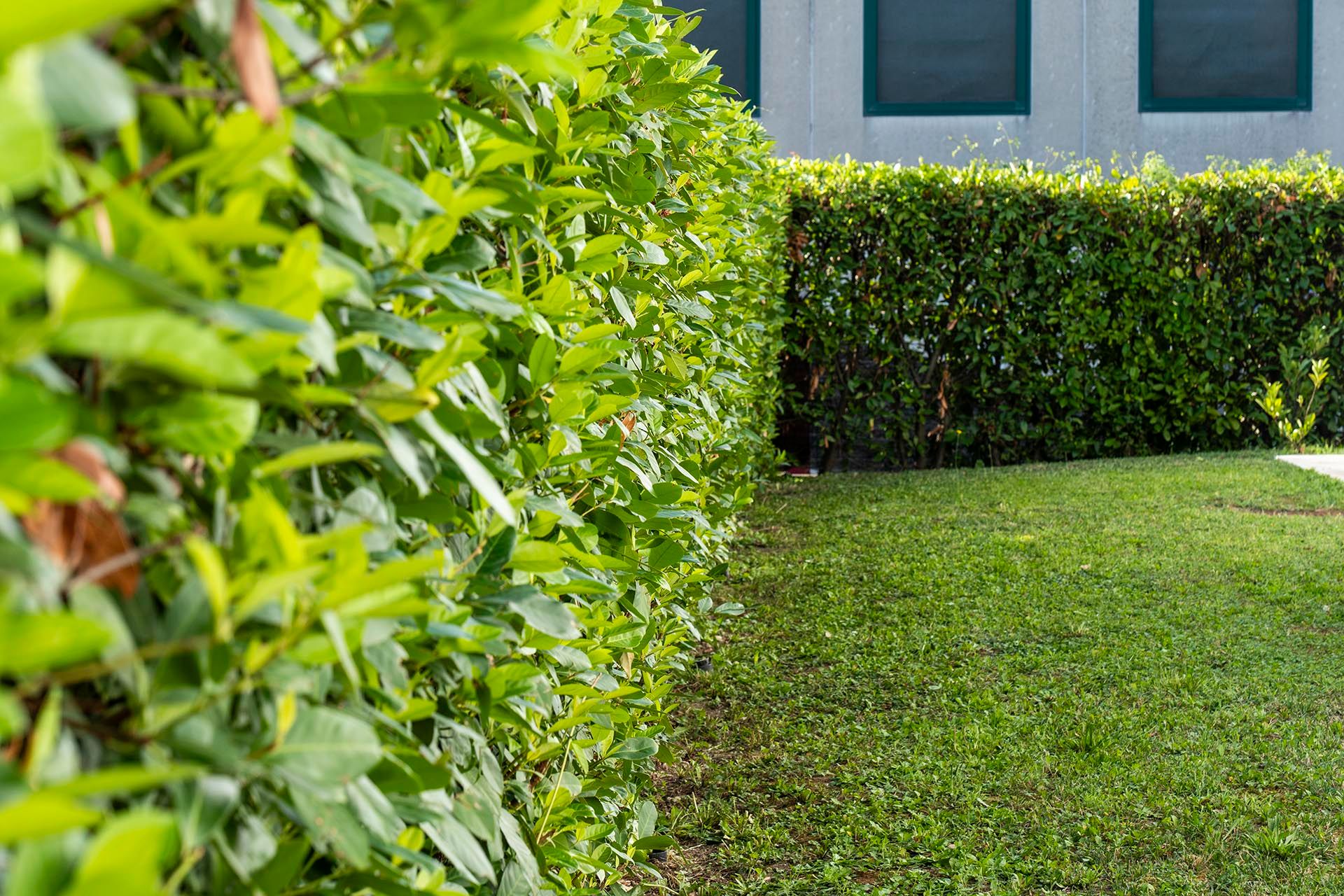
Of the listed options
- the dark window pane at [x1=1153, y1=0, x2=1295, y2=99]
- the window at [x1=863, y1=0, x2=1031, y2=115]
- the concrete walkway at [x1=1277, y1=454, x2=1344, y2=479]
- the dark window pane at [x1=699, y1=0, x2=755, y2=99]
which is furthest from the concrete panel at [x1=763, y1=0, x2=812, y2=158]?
the concrete walkway at [x1=1277, y1=454, x2=1344, y2=479]

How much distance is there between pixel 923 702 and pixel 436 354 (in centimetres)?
398

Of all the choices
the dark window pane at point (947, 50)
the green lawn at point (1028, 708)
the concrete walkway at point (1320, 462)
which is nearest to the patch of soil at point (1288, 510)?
the green lawn at point (1028, 708)

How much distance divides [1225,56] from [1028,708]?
1179cm

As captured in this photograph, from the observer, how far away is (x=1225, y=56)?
13492 millimetres

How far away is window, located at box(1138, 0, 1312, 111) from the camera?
13422 millimetres

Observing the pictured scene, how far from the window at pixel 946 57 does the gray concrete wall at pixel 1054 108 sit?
0.38 ft

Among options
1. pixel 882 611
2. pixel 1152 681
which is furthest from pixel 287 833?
pixel 882 611

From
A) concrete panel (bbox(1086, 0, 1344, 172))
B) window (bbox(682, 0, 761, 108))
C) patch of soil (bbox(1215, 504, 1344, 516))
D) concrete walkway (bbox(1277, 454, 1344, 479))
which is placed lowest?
patch of soil (bbox(1215, 504, 1344, 516))

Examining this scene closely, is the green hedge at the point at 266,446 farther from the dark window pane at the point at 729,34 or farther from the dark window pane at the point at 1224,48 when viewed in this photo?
the dark window pane at the point at 1224,48

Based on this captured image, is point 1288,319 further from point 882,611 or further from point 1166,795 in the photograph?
point 1166,795

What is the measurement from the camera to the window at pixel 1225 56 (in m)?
13.4

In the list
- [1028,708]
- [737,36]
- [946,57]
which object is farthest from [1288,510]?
[737,36]

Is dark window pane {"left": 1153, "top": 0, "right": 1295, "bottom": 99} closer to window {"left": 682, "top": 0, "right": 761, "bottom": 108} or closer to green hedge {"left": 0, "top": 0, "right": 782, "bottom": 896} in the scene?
window {"left": 682, "top": 0, "right": 761, "bottom": 108}

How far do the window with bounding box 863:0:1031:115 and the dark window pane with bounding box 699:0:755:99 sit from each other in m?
1.44
